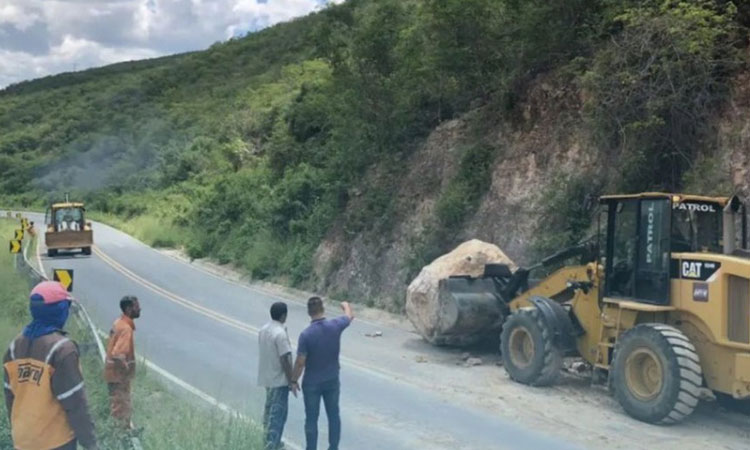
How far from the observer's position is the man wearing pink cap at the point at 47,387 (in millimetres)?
5426

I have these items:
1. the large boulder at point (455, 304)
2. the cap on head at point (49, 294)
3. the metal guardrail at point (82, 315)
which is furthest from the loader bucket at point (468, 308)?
the cap on head at point (49, 294)

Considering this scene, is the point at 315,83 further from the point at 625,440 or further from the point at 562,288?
the point at 625,440

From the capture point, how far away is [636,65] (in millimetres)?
17891

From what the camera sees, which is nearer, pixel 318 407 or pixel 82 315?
pixel 318 407

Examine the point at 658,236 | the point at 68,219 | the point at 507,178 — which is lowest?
the point at 658,236

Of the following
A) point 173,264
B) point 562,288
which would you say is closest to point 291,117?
point 173,264

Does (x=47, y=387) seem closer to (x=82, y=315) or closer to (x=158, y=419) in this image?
(x=158, y=419)

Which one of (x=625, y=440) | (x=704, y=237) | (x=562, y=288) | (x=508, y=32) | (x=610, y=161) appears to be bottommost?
(x=625, y=440)

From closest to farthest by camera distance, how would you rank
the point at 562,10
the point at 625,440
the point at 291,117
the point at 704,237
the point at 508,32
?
the point at 625,440 < the point at 704,237 < the point at 562,10 < the point at 508,32 < the point at 291,117

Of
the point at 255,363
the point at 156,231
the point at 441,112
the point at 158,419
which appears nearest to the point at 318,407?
the point at 158,419

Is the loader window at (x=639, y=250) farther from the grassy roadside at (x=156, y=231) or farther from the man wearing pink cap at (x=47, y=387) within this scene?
the grassy roadside at (x=156, y=231)

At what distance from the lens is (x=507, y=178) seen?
21422mm

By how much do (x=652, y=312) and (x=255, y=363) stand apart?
22.2 feet

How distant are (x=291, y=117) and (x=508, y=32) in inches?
794
